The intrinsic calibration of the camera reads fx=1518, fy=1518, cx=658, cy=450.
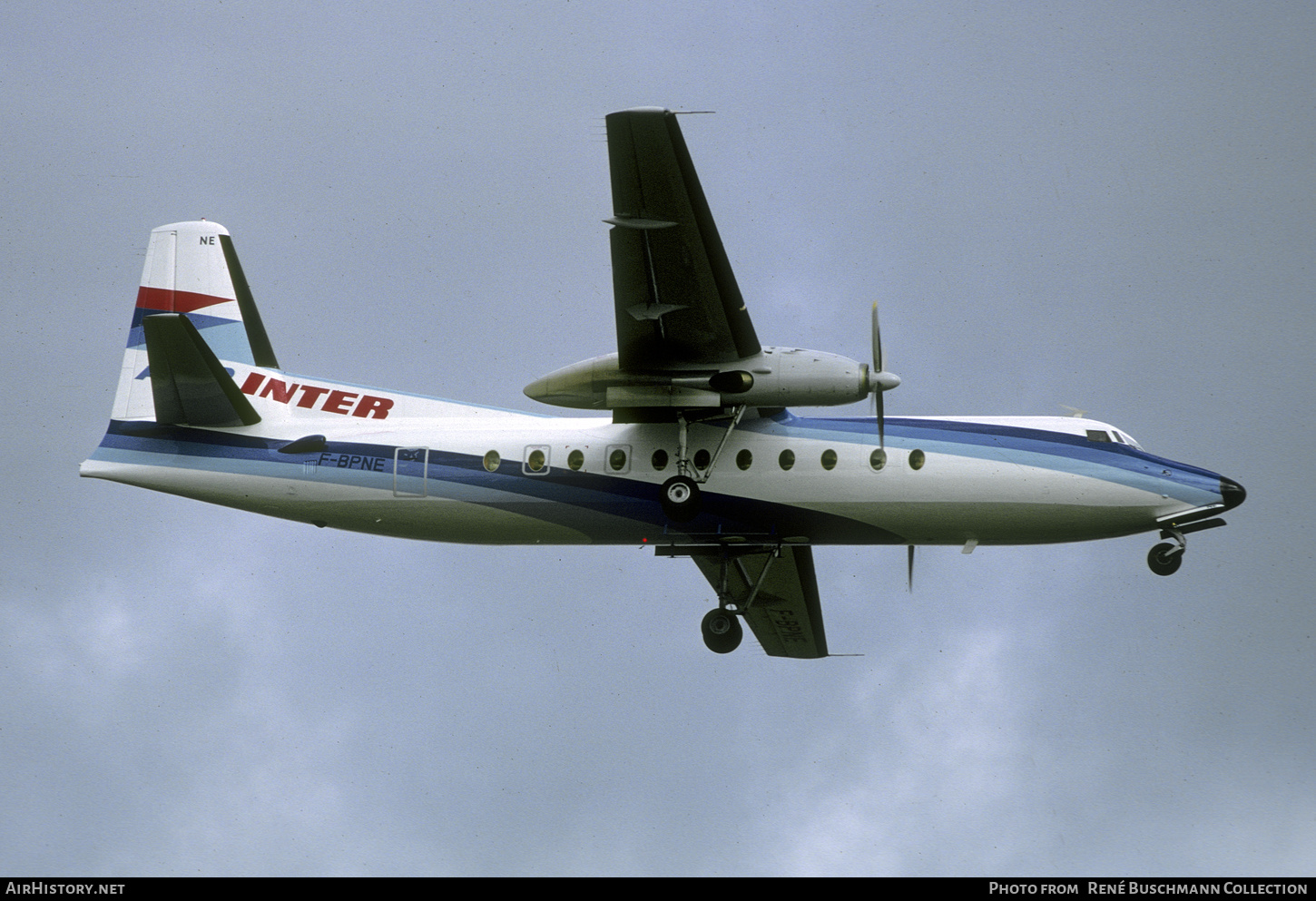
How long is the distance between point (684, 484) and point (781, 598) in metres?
4.73

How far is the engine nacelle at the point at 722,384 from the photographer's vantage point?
19.8 meters

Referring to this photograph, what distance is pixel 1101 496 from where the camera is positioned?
20391mm

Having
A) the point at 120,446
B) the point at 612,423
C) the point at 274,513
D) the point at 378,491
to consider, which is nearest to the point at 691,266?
the point at 612,423

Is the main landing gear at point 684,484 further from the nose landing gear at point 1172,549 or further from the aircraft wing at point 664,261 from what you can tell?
the nose landing gear at point 1172,549

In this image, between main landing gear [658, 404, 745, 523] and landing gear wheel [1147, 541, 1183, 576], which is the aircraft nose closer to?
landing gear wheel [1147, 541, 1183, 576]

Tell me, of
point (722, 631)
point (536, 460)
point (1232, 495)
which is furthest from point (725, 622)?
point (1232, 495)

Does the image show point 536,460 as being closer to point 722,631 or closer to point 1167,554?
point 722,631

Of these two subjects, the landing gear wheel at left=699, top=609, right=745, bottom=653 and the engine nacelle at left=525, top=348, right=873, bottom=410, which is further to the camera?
the landing gear wheel at left=699, top=609, right=745, bottom=653

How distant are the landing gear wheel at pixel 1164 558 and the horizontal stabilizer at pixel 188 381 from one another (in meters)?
12.9

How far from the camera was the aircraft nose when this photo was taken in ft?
66.7

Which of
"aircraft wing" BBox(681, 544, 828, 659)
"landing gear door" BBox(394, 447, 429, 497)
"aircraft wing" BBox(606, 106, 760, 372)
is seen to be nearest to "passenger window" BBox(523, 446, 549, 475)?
"landing gear door" BBox(394, 447, 429, 497)

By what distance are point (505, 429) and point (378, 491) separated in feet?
6.61

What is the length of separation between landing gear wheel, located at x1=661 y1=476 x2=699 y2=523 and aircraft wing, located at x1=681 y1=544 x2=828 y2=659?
2.28m

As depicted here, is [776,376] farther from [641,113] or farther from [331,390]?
A: [331,390]
